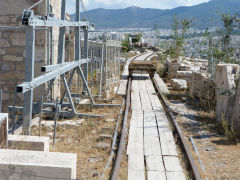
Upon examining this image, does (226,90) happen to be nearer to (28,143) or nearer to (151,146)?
(151,146)

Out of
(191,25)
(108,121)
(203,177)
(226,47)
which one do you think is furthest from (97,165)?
(191,25)

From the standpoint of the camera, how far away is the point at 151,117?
Result: 29.1 ft

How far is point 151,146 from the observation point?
6.61 m

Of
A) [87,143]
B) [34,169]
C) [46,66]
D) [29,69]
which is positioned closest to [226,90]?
[87,143]

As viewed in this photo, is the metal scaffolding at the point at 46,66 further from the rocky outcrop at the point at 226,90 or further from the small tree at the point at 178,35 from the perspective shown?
the small tree at the point at 178,35

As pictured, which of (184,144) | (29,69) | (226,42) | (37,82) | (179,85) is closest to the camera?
(29,69)

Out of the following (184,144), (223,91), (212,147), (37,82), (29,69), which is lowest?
(212,147)

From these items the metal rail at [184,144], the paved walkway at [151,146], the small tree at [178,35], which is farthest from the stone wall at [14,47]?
the small tree at [178,35]

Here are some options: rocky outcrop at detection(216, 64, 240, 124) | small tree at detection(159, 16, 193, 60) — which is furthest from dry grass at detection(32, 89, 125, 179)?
small tree at detection(159, 16, 193, 60)

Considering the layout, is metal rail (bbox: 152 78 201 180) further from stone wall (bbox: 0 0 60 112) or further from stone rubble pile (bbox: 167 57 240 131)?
stone wall (bbox: 0 0 60 112)

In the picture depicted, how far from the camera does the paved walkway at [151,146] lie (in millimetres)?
5332

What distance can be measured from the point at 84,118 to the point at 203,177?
3795 millimetres

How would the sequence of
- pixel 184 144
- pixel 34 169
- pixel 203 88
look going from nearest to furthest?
pixel 34 169 → pixel 184 144 → pixel 203 88

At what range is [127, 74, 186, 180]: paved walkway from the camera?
210 inches
